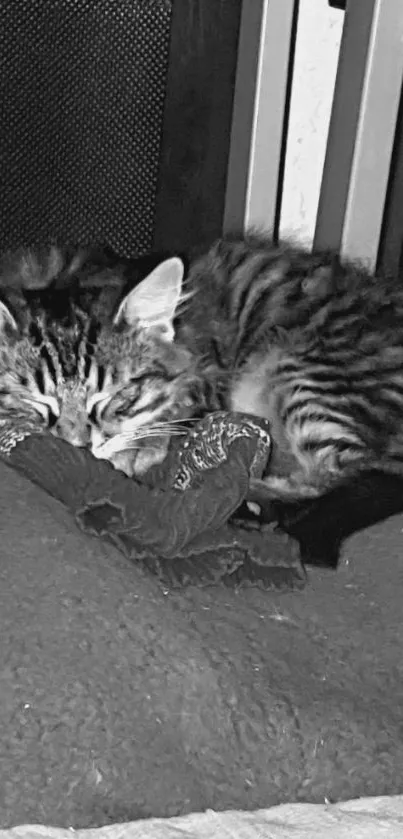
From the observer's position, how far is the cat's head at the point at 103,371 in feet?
6.16

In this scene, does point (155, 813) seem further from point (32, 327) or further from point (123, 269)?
point (123, 269)

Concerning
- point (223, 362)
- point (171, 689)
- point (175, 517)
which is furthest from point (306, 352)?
point (171, 689)

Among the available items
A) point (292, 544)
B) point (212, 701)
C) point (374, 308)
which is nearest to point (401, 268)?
point (374, 308)

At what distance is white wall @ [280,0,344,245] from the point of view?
2.71 meters

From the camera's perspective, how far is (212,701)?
49.5 inches

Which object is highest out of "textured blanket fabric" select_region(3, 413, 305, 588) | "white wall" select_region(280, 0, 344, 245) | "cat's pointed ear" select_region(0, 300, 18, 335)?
"white wall" select_region(280, 0, 344, 245)

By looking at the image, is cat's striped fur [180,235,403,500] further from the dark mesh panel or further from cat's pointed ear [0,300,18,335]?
the dark mesh panel

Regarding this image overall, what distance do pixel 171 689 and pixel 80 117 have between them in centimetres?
166

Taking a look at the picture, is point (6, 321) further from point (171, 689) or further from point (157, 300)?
point (171, 689)

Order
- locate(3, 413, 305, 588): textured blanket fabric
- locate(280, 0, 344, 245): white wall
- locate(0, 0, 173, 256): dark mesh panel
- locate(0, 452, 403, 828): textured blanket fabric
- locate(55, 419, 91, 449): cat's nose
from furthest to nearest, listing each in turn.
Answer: locate(280, 0, 344, 245): white wall, locate(0, 0, 173, 256): dark mesh panel, locate(55, 419, 91, 449): cat's nose, locate(3, 413, 305, 588): textured blanket fabric, locate(0, 452, 403, 828): textured blanket fabric

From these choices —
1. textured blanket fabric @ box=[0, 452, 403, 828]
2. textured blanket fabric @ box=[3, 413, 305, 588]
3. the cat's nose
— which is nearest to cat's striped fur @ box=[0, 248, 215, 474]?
the cat's nose

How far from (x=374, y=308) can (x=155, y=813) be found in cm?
111

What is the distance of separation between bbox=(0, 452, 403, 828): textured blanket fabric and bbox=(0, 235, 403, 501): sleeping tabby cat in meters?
0.37

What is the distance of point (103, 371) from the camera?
1.93 metres
